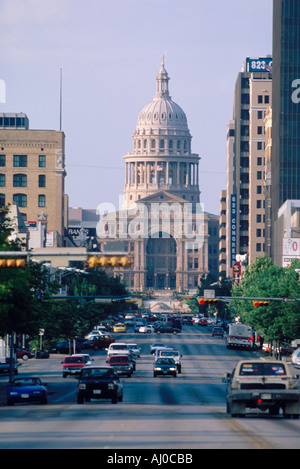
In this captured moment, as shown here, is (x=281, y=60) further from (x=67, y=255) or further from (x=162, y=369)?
(x=67, y=255)

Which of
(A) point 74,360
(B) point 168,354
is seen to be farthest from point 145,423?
(B) point 168,354

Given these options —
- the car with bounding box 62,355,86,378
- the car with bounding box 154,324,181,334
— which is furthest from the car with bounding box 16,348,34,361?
the car with bounding box 154,324,181,334

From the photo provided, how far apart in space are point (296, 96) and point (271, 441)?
135295 millimetres

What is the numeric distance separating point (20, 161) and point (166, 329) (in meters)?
33.6

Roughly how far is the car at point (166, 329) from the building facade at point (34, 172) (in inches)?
770

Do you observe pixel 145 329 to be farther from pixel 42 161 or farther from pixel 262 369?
pixel 262 369

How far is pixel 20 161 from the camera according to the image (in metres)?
168

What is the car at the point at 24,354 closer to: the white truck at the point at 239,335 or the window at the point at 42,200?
the white truck at the point at 239,335

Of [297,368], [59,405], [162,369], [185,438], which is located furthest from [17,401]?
[297,368]

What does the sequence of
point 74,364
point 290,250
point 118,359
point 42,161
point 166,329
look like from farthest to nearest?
point 42,161, point 166,329, point 290,250, point 118,359, point 74,364

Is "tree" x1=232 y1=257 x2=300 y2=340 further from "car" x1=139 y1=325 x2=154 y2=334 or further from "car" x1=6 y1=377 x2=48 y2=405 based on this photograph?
"car" x1=139 y1=325 x2=154 y2=334

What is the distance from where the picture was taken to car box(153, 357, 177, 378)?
7300 centimetres

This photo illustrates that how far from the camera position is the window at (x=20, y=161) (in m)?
167

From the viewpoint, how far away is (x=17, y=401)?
47156 mm
